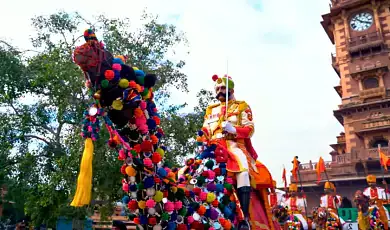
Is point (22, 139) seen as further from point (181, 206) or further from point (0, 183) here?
point (181, 206)

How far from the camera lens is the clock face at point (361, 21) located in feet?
89.7

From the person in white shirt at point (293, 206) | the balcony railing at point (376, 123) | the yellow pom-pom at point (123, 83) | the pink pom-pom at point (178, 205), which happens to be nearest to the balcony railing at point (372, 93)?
the balcony railing at point (376, 123)

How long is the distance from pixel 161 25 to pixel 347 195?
1944cm

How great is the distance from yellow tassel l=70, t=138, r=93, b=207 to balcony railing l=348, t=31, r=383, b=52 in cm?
2754

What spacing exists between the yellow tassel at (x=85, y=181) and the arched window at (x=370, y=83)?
88.2 ft

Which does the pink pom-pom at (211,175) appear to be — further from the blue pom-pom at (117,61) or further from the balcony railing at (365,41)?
the balcony railing at (365,41)

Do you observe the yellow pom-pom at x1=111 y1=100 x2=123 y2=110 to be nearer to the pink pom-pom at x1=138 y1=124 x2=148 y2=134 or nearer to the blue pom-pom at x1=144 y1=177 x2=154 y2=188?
the pink pom-pom at x1=138 y1=124 x2=148 y2=134

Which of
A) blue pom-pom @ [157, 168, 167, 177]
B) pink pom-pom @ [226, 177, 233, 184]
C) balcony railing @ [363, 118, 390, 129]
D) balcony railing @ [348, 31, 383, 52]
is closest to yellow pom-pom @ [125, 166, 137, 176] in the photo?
blue pom-pom @ [157, 168, 167, 177]

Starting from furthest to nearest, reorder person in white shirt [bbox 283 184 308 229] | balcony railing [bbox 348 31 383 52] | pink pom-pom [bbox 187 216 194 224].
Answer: balcony railing [bbox 348 31 383 52] → person in white shirt [bbox 283 184 308 229] → pink pom-pom [bbox 187 216 194 224]

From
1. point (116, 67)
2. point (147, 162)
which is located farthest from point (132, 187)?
point (116, 67)

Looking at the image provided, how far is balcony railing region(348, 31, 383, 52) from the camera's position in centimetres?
2599

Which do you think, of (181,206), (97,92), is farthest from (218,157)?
(97,92)

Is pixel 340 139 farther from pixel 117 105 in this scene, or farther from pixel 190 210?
pixel 117 105

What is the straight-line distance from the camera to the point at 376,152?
22.5 meters
